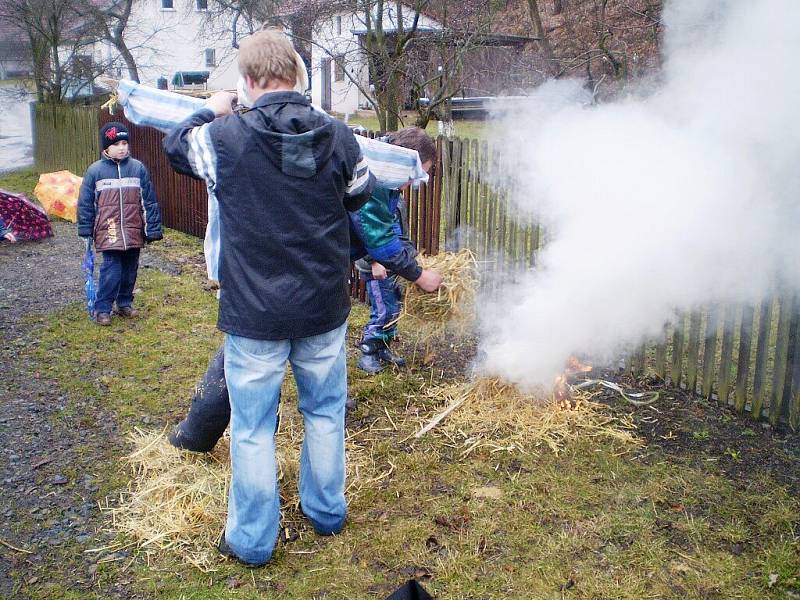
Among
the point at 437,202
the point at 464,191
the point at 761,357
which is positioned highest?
the point at 464,191

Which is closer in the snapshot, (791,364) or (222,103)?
(222,103)

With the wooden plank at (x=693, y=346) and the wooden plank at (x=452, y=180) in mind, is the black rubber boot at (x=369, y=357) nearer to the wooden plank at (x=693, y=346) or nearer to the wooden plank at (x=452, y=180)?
the wooden plank at (x=452, y=180)

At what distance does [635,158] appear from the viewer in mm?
5414

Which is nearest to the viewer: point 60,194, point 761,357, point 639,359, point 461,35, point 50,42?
point 761,357

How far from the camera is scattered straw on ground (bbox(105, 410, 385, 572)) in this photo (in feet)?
12.1

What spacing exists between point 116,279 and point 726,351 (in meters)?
5.29

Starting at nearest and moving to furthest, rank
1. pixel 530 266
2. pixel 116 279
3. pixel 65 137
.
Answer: pixel 530 266 < pixel 116 279 < pixel 65 137

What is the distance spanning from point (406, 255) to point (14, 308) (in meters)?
5.04

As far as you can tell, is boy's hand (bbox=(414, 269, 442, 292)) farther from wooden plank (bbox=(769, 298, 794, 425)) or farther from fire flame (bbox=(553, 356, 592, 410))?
wooden plank (bbox=(769, 298, 794, 425))

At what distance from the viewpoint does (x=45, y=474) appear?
4.33 m

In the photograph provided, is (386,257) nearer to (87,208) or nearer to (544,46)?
(87,208)

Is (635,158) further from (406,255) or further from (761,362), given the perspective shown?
(406,255)

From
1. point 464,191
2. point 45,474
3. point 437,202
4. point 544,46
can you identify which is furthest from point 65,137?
point 45,474

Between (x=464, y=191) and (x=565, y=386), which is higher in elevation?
(x=464, y=191)
